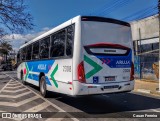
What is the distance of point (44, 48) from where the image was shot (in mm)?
12125

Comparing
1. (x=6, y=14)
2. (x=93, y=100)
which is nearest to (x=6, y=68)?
(x=6, y=14)

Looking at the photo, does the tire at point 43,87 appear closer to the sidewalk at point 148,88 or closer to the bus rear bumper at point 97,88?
the bus rear bumper at point 97,88

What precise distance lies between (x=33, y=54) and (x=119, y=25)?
21.5 ft

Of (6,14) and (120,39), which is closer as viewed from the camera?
(120,39)

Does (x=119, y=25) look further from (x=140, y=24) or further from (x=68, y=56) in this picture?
(x=140, y=24)

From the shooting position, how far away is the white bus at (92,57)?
833cm

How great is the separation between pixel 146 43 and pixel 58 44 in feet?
50.4

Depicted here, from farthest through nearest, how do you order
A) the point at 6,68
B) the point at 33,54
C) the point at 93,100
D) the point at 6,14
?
the point at 6,68 → the point at 6,14 → the point at 33,54 → the point at 93,100

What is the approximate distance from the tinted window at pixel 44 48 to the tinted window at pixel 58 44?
681mm

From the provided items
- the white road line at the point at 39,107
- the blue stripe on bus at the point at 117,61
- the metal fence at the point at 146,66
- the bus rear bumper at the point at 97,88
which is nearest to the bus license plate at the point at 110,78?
the bus rear bumper at the point at 97,88

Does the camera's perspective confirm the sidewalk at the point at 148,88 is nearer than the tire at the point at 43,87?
No

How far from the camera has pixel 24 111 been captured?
29.2 feet

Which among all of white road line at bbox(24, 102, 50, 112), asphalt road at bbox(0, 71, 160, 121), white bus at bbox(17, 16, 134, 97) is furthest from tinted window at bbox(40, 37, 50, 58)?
white road line at bbox(24, 102, 50, 112)

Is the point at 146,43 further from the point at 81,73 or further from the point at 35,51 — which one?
the point at 81,73
